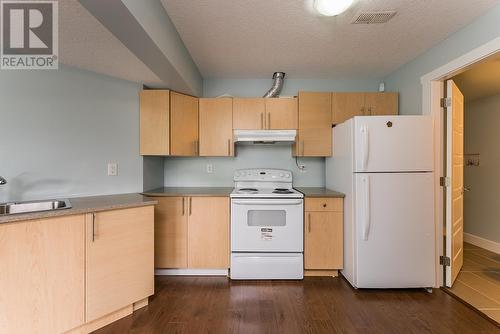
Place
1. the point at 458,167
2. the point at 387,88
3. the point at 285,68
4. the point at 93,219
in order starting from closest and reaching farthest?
the point at 93,219
the point at 458,167
the point at 285,68
the point at 387,88

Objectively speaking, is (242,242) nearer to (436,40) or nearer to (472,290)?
(472,290)

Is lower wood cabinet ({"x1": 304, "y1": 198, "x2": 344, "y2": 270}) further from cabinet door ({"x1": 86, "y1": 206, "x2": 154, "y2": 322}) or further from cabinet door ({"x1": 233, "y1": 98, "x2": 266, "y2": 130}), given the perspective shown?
cabinet door ({"x1": 86, "y1": 206, "x2": 154, "y2": 322})

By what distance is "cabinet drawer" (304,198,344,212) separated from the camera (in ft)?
8.11

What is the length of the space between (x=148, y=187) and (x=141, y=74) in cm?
121

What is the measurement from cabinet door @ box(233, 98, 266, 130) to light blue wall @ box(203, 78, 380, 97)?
15.4 inches

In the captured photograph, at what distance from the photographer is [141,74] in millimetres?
2215

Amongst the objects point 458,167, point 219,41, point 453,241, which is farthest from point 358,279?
point 219,41

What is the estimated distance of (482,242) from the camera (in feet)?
11.1

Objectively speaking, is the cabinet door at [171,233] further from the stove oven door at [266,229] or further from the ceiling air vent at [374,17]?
the ceiling air vent at [374,17]

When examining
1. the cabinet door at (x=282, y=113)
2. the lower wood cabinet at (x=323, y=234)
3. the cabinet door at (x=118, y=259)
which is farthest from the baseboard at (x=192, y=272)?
the cabinet door at (x=282, y=113)

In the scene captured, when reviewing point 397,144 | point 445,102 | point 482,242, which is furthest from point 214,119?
point 482,242

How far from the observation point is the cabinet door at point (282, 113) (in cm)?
284

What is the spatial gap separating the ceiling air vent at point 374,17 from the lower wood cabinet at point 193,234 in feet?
6.65

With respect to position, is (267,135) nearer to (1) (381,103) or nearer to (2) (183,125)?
(2) (183,125)
